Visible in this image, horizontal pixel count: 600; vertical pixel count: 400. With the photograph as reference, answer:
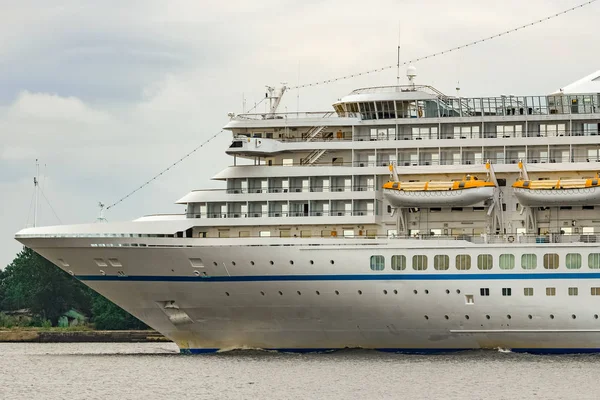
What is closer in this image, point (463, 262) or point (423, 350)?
point (463, 262)

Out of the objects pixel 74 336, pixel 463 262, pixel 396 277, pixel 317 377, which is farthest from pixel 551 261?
pixel 74 336

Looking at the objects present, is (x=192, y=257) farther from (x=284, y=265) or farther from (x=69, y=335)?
(x=69, y=335)

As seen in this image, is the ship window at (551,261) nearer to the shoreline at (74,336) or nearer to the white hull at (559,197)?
the white hull at (559,197)

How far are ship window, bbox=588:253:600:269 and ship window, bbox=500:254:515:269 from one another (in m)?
2.46

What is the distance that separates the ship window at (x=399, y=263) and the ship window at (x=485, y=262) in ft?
8.02

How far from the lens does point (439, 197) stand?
47438 mm

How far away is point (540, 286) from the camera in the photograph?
45562mm

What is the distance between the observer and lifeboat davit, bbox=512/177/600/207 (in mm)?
46406

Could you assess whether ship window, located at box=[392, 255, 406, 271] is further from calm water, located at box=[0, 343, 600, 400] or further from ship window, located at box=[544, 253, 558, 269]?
ship window, located at box=[544, 253, 558, 269]

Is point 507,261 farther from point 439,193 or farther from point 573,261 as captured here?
point 439,193

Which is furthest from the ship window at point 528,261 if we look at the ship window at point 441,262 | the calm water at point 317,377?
the calm water at point 317,377

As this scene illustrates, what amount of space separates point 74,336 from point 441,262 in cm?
4177

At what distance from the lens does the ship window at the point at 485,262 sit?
46.0 meters

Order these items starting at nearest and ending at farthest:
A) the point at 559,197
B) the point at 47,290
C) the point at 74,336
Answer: the point at 559,197 → the point at 74,336 → the point at 47,290
